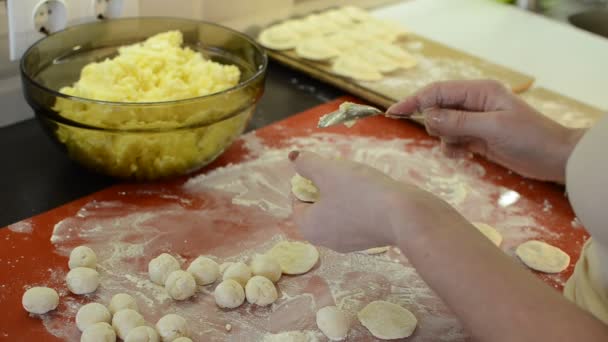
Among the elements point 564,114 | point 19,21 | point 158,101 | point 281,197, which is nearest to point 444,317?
point 281,197

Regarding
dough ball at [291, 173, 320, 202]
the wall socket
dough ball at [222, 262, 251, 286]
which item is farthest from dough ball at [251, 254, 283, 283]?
the wall socket

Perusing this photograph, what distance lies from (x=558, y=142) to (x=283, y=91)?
0.77 m

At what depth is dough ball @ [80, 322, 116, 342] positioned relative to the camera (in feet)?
3.19

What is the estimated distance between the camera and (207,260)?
3.79ft

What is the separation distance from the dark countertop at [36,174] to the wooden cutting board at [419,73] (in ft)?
0.64

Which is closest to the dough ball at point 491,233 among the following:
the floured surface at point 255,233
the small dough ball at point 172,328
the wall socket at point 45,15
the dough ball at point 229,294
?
the floured surface at point 255,233

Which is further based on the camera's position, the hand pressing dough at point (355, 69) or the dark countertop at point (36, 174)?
the hand pressing dough at point (355, 69)

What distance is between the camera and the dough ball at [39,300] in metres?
1.03

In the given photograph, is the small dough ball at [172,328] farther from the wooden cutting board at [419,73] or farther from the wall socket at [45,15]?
the wooden cutting board at [419,73]

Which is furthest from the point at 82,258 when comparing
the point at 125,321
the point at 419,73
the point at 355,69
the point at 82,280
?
the point at 419,73

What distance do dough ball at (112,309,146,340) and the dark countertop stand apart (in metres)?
0.34

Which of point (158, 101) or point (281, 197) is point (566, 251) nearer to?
point (281, 197)

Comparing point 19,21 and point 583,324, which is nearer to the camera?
point 583,324

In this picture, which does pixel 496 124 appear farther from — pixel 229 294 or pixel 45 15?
pixel 45 15
